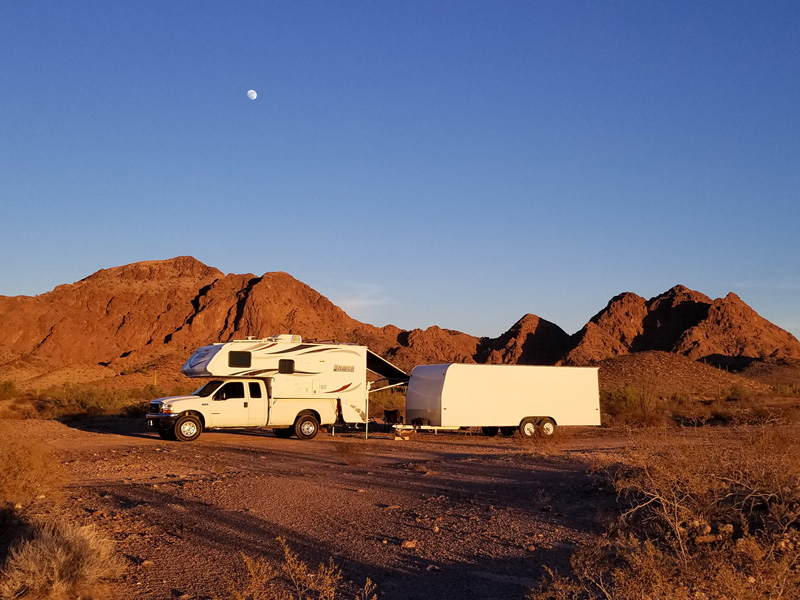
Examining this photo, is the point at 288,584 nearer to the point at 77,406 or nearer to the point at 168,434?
the point at 168,434

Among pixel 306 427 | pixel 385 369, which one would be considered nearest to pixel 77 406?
pixel 306 427

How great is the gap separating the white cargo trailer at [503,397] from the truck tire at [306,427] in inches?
129

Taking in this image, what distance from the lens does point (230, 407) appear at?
22.0 meters

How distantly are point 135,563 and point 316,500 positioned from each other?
151 inches

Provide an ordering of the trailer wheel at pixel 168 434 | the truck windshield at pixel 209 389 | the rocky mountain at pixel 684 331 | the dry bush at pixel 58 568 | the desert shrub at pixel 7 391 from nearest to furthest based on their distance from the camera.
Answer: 1. the dry bush at pixel 58 568
2. the trailer wheel at pixel 168 434
3. the truck windshield at pixel 209 389
4. the desert shrub at pixel 7 391
5. the rocky mountain at pixel 684 331

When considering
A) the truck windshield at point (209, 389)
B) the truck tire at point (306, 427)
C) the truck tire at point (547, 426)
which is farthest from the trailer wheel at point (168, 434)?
the truck tire at point (547, 426)

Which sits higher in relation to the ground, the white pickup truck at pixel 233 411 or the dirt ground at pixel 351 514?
the white pickup truck at pixel 233 411

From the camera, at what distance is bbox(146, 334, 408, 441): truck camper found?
21672mm

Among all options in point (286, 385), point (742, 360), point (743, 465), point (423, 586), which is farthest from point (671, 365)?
point (423, 586)

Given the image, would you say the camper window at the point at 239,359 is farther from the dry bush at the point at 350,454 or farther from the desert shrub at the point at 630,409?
the desert shrub at the point at 630,409

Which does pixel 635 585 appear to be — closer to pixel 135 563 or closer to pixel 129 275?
pixel 135 563

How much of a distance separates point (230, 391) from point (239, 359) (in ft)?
3.66

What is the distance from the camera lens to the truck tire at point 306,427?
2272 cm

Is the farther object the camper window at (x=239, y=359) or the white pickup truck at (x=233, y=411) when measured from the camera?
the camper window at (x=239, y=359)
